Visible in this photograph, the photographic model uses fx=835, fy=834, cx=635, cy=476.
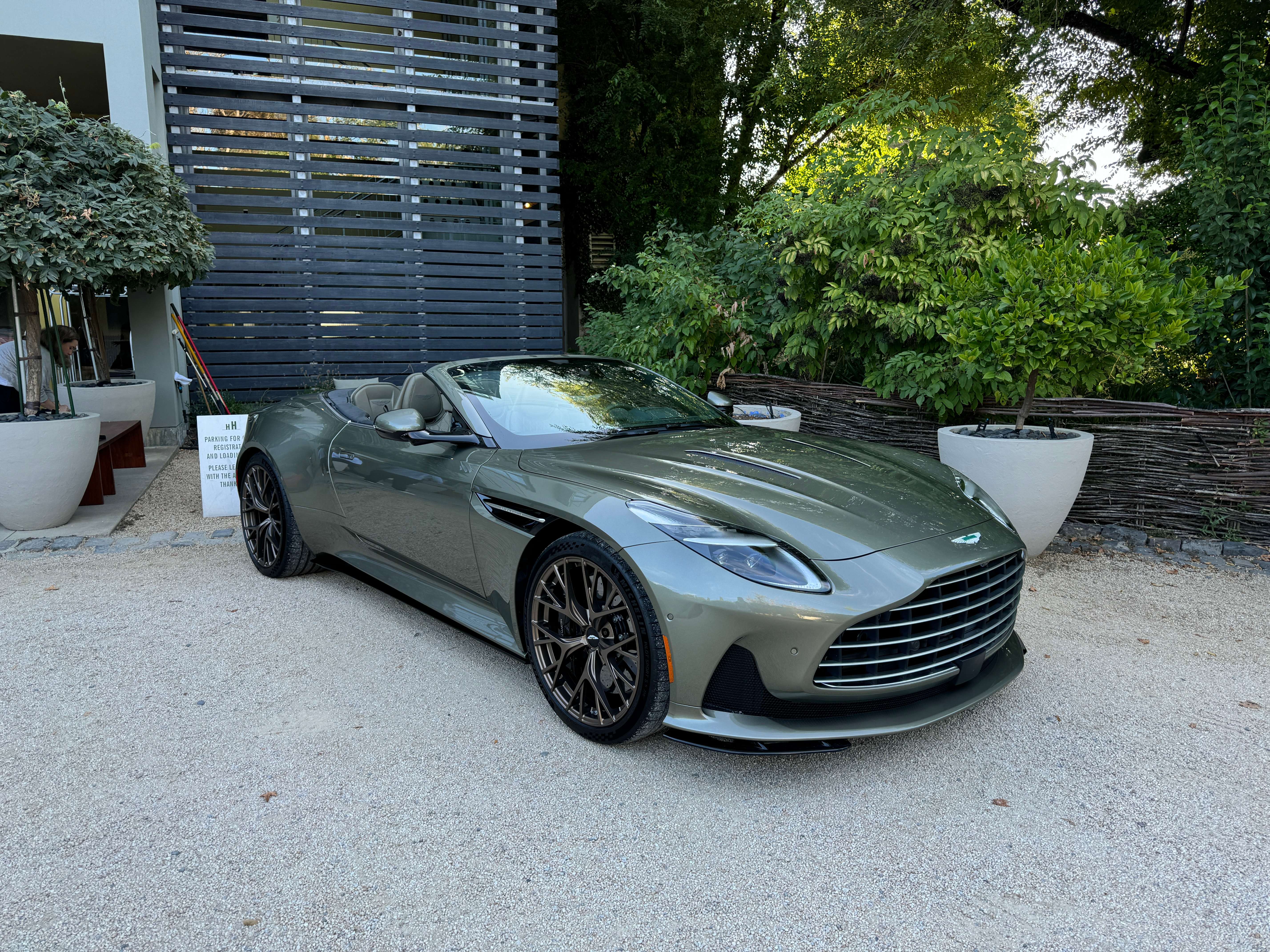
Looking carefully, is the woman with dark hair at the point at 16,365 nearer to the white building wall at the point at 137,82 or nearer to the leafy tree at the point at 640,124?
the white building wall at the point at 137,82

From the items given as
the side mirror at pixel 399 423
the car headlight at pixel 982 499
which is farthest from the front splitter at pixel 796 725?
the side mirror at pixel 399 423

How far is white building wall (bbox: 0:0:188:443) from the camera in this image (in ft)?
26.8

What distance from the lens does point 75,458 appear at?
18.1ft

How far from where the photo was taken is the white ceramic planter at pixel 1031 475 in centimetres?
468

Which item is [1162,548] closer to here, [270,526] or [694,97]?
[270,526]

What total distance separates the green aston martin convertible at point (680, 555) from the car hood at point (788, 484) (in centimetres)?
1

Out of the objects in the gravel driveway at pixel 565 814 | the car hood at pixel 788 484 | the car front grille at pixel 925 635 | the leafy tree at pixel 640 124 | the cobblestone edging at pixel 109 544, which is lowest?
the cobblestone edging at pixel 109 544

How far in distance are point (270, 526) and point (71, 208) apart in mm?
2976

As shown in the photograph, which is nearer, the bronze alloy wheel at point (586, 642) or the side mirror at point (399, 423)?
the bronze alloy wheel at point (586, 642)

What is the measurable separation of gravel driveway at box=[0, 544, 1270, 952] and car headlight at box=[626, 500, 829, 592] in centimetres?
68

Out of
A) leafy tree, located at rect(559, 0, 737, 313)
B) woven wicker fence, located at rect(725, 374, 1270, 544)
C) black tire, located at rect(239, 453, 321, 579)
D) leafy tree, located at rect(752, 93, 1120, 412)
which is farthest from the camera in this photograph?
leafy tree, located at rect(559, 0, 737, 313)

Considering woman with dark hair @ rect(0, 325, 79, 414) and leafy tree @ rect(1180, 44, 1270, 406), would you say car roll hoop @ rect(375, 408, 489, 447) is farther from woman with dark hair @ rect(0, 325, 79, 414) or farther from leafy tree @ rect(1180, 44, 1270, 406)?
woman with dark hair @ rect(0, 325, 79, 414)

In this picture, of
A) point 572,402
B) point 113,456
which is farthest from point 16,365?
point 572,402

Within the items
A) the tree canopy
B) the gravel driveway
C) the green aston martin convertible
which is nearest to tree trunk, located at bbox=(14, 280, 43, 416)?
the tree canopy
